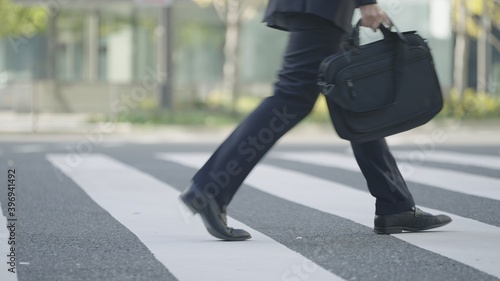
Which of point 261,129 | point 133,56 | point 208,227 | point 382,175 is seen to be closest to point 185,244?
point 208,227

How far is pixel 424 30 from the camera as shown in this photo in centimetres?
2638

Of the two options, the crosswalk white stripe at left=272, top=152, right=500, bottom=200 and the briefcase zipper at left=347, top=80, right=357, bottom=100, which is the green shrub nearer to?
the crosswalk white stripe at left=272, top=152, right=500, bottom=200

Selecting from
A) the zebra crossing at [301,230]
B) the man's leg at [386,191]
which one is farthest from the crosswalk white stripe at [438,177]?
the man's leg at [386,191]

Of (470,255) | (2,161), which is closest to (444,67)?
(2,161)

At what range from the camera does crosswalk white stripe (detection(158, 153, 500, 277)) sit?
4929 millimetres

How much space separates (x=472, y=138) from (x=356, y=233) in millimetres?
12531

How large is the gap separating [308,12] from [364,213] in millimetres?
1817

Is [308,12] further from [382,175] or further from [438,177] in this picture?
[438,177]

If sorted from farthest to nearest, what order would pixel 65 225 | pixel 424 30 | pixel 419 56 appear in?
1. pixel 424 30
2. pixel 65 225
3. pixel 419 56

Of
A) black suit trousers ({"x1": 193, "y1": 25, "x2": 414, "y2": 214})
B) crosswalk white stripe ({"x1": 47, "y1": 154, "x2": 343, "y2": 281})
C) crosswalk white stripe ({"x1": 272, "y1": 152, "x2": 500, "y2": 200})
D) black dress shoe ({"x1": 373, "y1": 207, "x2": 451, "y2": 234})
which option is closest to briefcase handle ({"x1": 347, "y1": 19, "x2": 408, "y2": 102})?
black suit trousers ({"x1": 193, "y1": 25, "x2": 414, "y2": 214})

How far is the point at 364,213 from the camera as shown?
21.8 feet

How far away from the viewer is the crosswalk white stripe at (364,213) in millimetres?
4929

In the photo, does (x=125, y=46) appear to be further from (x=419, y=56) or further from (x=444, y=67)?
(x=419, y=56)

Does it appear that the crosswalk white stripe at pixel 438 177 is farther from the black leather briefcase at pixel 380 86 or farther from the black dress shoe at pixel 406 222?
the black leather briefcase at pixel 380 86
